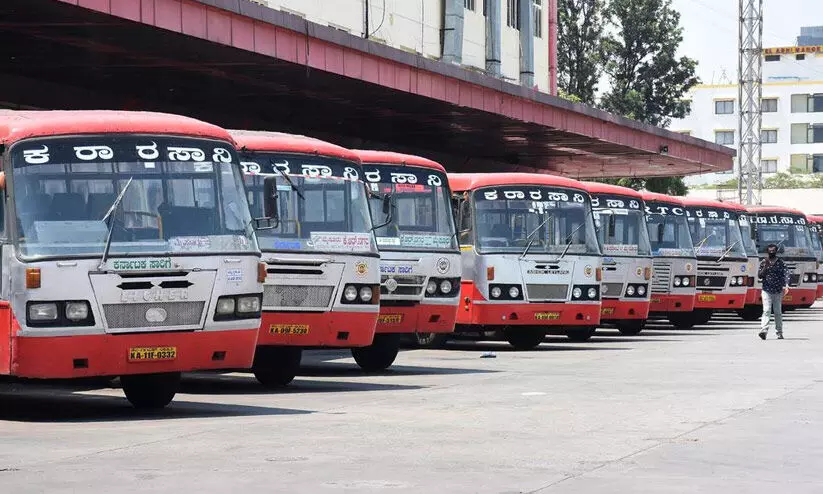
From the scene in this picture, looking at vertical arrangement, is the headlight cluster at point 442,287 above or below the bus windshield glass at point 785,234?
below

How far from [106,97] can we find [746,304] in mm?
16315

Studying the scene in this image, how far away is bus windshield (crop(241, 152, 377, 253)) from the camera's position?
17.9m

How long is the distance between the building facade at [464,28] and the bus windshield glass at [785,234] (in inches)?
429

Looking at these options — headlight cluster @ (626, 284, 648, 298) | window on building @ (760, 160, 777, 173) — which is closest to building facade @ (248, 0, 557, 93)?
headlight cluster @ (626, 284, 648, 298)

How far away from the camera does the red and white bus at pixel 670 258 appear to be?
33.2 m

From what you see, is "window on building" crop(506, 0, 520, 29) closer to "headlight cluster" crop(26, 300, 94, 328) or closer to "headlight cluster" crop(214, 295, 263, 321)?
"headlight cluster" crop(214, 295, 263, 321)

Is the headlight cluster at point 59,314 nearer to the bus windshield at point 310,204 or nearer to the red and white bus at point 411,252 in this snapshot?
the bus windshield at point 310,204

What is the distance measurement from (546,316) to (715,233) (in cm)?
1153

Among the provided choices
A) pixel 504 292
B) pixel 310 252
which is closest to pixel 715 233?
pixel 504 292

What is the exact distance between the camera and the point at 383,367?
826 inches

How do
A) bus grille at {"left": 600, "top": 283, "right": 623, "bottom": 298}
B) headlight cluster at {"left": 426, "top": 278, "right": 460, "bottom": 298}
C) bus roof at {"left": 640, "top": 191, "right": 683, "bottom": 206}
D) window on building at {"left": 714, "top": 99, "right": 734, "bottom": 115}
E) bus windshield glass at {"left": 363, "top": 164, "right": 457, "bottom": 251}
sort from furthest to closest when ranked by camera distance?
window on building at {"left": 714, "top": 99, "right": 734, "bottom": 115} < bus roof at {"left": 640, "top": 191, "right": 683, "bottom": 206} < bus grille at {"left": 600, "top": 283, "right": 623, "bottom": 298} < bus windshield glass at {"left": 363, "top": 164, "right": 457, "bottom": 251} < headlight cluster at {"left": 426, "top": 278, "right": 460, "bottom": 298}

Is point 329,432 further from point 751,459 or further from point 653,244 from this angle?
point 653,244

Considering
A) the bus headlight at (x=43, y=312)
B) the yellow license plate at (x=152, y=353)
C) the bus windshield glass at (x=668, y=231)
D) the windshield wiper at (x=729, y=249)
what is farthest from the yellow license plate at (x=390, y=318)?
the windshield wiper at (x=729, y=249)

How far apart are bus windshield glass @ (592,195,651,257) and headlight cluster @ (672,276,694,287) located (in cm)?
288
